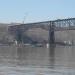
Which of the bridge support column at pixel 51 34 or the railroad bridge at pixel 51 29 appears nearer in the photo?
the railroad bridge at pixel 51 29

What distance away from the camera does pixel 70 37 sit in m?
184

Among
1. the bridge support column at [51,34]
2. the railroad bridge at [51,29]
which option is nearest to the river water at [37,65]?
the railroad bridge at [51,29]

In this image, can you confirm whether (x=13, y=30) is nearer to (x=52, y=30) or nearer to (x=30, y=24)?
(x=30, y=24)

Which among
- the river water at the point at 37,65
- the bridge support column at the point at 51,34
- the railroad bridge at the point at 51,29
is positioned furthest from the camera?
the bridge support column at the point at 51,34

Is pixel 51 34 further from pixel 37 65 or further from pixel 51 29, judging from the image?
pixel 37 65

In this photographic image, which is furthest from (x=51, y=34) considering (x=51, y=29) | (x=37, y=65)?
(x=37, y=65)

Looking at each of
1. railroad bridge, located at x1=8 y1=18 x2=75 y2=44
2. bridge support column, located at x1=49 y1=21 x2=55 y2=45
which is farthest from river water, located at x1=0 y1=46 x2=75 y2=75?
bridge support column, located at x1=49 y1=21 x2=55 y2=45

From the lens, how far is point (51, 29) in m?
138

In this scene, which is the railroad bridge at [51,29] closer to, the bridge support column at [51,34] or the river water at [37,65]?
the bridge support column at [51,34]

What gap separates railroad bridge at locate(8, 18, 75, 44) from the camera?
438 feet

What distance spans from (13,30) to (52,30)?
22.2m

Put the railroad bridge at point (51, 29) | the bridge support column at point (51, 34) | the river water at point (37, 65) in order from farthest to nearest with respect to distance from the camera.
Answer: the bridge support column at point (51, 34) → the railroad bridge at point (51, 29) → the river water at point (37, 65)

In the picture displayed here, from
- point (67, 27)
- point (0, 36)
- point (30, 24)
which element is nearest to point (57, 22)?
point (67, 27)

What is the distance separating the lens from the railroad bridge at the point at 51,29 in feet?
438
